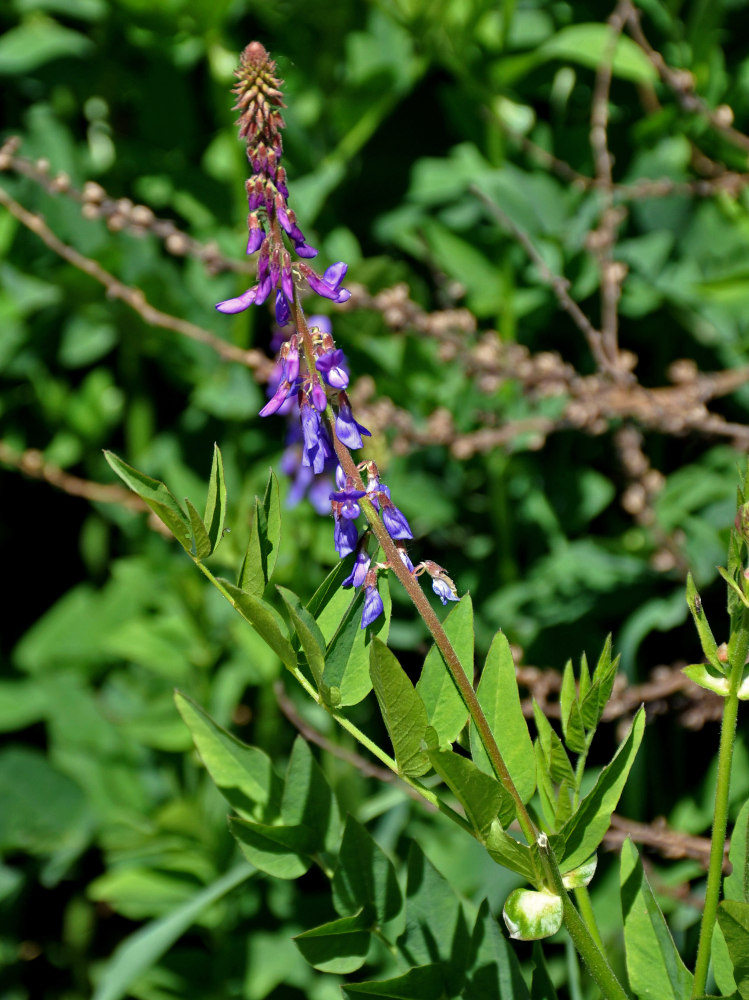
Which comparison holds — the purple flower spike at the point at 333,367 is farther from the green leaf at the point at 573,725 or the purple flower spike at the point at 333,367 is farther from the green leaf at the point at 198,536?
the green leaf at the point at 573,725

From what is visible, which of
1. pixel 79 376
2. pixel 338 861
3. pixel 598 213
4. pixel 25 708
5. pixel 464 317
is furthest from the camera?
pixel 79 376

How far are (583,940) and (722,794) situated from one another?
0.15 m

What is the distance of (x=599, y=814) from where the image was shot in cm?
71

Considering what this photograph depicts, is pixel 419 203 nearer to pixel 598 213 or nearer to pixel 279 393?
pixel 598 213

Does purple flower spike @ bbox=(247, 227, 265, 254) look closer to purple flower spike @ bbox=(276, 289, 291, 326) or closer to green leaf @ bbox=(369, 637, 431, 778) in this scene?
purple flower spike @ bbox=(276, 289, 291, 326)

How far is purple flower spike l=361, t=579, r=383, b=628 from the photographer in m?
0.70

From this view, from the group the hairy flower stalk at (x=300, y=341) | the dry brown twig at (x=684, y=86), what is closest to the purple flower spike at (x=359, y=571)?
the hairy flower stalk at (x=300, y=341)

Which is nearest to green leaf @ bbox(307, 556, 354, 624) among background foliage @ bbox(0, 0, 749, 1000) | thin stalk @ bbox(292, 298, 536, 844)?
thin stalk @ bbox(292, 298, 536, 844)

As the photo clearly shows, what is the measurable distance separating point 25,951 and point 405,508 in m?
1.15

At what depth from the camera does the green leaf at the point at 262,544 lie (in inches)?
29.0

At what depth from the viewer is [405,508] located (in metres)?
1.64

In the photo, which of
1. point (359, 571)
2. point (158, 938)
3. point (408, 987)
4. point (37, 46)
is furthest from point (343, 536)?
point (37, 46)

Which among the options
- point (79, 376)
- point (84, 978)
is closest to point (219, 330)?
point (79, 376)

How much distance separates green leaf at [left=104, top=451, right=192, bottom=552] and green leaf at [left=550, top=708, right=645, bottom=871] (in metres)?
0.35
